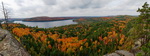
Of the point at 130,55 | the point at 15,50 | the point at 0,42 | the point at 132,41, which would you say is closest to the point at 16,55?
the point at 15,50

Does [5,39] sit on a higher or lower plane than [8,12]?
lower

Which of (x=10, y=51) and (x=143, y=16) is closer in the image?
(x=10, y=51)

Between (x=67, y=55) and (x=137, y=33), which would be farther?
(x=67, y=55)

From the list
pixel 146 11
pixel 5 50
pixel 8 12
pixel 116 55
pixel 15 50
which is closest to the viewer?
pixel 5 50

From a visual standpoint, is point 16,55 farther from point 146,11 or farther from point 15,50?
point 146,11

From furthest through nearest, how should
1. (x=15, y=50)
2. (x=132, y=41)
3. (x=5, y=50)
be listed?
(x=132, y=41), (x=15, y=50), (x=5, y=50)

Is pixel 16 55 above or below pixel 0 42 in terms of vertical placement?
below

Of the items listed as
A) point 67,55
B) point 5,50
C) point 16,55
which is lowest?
point 67,55

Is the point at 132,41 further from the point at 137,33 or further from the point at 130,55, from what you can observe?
the point at 130,55

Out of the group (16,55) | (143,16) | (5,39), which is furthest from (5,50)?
(143,16)
